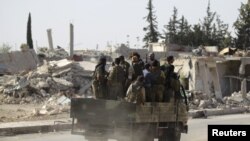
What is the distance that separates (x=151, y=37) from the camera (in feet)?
230

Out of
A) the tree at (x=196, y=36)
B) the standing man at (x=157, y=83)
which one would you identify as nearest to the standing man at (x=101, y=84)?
the standing man at (x=157, y=83)

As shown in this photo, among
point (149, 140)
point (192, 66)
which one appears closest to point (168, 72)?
point (149, 140)

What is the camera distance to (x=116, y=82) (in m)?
12.6

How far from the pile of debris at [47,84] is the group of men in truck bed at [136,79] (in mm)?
15666

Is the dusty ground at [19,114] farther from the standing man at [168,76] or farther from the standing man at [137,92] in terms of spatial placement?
the standing man at [137,92]

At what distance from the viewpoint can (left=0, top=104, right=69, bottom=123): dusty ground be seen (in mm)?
20809

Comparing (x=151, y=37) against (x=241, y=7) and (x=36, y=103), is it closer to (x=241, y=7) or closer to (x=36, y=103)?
(x=241, y=7)

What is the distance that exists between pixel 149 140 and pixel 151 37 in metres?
58.4

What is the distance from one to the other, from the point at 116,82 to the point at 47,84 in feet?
60.2

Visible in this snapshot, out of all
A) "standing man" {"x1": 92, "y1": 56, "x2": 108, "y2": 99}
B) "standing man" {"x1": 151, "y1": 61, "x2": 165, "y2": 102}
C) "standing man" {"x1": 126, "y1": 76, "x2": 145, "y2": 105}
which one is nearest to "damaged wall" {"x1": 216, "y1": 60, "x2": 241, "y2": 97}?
"standing man" {"x1": 151, "y1": 61, "x2": 165, "y2": 102}

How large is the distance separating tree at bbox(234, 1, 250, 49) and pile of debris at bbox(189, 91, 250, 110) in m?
27.1

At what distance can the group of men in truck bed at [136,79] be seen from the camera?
40.5 ft

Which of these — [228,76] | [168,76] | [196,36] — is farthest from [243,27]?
[168,76]

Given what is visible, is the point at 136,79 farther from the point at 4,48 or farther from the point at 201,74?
the point at 4,48
